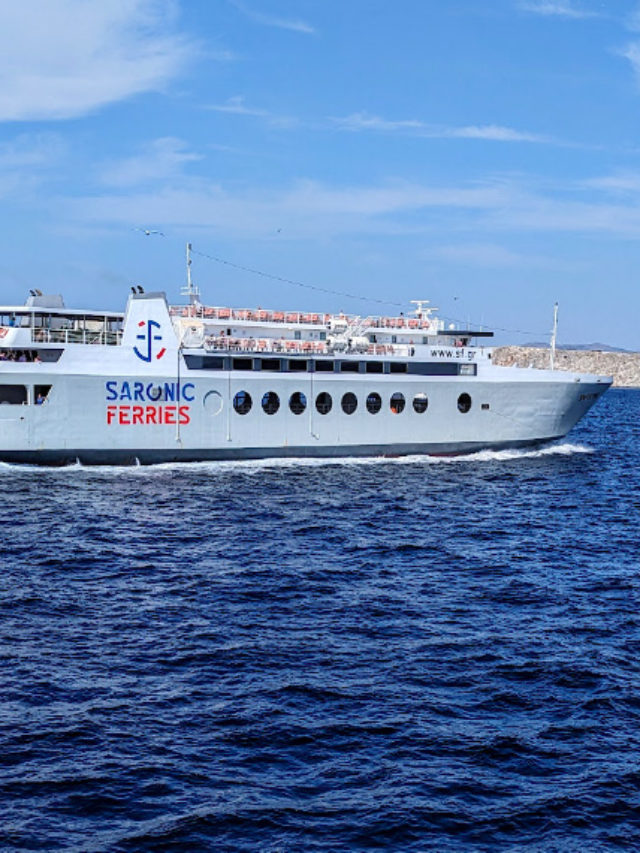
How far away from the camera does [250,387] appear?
49281 mm

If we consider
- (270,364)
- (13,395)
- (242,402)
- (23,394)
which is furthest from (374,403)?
(13,395)

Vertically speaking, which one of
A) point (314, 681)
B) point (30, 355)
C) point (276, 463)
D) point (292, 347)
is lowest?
point (314, 681)

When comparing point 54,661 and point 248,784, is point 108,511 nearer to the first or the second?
point 54,661

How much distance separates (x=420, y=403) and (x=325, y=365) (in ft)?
19.9

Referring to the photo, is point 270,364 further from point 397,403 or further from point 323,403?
point 397,403

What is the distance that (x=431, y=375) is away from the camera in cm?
5347

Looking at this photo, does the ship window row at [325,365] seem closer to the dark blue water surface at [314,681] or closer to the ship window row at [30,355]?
the ship window row at [30,355]

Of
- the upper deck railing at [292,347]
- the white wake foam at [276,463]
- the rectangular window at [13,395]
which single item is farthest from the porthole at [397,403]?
the rectangular window at [13,395]

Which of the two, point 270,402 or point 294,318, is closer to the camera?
point 270,402

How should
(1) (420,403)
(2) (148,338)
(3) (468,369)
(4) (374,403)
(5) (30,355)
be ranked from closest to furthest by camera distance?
(5) (30,355), (2) (148,338), (4) (374,403), (1) (420,403), (3) (468,369)

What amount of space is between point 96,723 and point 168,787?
2.82 metres

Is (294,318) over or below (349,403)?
over

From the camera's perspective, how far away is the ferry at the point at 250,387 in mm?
45719

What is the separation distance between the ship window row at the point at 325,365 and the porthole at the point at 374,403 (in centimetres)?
154
